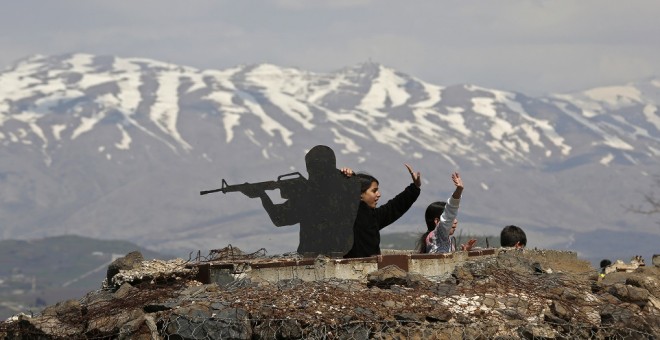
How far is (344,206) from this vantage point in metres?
18.7

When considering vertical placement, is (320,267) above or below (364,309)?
above

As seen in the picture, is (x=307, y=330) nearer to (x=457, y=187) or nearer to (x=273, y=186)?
(x=457, y=187)

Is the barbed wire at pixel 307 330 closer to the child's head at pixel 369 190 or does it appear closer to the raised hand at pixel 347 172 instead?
the raised hand at pixel 347 172

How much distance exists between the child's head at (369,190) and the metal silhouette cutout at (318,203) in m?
0.27

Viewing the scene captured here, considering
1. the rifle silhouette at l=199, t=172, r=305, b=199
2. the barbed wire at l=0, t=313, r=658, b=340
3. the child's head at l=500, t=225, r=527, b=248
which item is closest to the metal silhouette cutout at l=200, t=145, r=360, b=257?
the rifle silhouette at l=199, t=172, r=305, b=199

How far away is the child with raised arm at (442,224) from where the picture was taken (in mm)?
18609

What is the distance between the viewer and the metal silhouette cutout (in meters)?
18.7

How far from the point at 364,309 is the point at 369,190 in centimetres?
357

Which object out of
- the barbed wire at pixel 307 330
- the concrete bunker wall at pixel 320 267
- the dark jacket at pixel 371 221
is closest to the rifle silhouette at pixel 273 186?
the dark jacket at pixel 371 221

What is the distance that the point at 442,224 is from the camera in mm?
19359

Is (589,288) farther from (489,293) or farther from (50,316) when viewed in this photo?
(50,316)

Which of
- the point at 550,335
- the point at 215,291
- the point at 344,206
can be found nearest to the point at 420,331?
the point at 550,335

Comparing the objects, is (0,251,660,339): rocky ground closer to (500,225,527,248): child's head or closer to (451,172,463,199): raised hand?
(451,172,463,199): raised hand

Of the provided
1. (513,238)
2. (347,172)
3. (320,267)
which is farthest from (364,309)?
→ (513,238)
